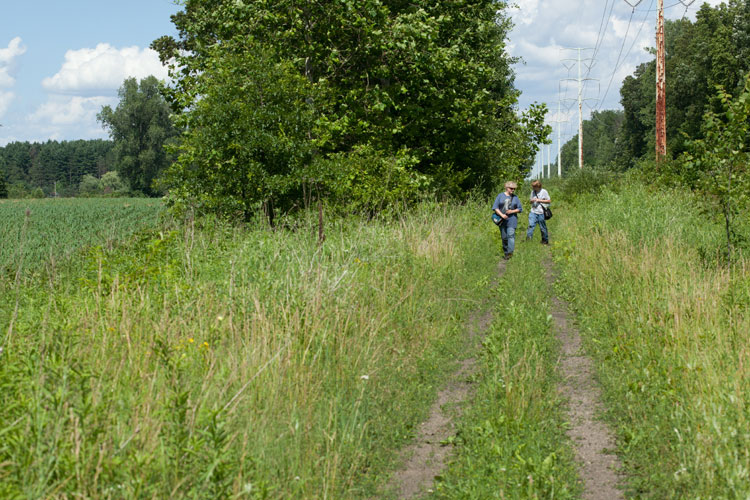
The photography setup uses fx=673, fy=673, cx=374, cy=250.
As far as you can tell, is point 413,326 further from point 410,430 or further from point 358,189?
point 358,189

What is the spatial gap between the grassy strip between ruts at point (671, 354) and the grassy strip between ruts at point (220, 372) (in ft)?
5.45

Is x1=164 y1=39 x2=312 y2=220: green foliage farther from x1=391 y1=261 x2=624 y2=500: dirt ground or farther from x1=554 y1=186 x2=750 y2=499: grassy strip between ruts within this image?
x1=391 y1=261 x2=624 y2=500: dirt ground

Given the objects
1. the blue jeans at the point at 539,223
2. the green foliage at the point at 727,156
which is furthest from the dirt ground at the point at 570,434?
the blue jeans at the point at 539,223

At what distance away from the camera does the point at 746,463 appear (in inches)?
150

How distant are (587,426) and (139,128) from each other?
88.8 metres

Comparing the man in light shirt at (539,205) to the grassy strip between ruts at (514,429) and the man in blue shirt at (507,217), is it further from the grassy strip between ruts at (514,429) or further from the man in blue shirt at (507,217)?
the grassy strip between ruts at (514,429)

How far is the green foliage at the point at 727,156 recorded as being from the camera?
8984 millimetres

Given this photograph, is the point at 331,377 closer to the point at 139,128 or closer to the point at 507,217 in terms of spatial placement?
the point at 507,217

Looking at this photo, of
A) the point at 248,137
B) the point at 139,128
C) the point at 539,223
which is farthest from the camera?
the point at 139,128

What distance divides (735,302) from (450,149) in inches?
614

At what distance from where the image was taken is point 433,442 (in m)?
5.18

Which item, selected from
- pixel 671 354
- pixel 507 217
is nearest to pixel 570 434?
pixel 671 354

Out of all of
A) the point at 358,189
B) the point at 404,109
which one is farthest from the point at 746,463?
the point at 404,109

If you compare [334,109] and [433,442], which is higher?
[334,109]
